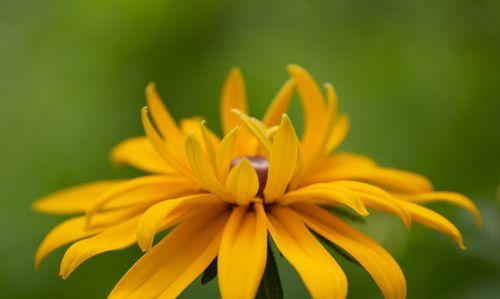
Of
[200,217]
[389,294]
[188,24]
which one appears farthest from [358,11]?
[389,294]

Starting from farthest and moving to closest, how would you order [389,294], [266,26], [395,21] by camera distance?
[266,26], [395,21], [389,294]

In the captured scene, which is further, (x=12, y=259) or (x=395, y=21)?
(x=395, y=21)

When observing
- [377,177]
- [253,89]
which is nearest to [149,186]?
[377,177]

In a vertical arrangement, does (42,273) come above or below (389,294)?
below

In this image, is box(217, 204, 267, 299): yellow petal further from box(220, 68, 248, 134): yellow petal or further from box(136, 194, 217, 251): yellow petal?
box(220, 68, 248, 134): yellow petal

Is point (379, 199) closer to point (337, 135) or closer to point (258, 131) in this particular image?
point (258, 131)

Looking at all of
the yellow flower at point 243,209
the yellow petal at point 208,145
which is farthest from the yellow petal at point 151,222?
the yellow petal at point 208,145

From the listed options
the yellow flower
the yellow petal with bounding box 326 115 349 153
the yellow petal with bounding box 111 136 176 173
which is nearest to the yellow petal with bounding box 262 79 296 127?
the yellow flower

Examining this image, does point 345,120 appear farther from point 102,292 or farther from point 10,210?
point 10,210
